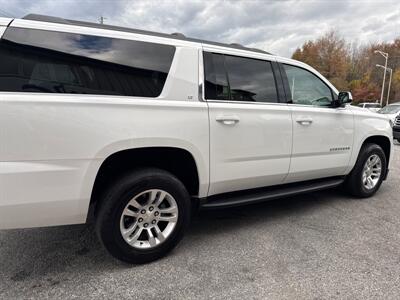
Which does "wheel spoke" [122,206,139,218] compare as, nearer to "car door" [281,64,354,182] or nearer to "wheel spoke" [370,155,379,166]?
"car door" [281,64,354,182]

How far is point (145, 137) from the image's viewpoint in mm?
2516

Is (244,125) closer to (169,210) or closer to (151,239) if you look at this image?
(169,210)

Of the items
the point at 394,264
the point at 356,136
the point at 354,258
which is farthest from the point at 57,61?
the point at 356,136

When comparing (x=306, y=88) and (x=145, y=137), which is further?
(x=306, y=88)

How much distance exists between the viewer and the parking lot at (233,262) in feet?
7.74

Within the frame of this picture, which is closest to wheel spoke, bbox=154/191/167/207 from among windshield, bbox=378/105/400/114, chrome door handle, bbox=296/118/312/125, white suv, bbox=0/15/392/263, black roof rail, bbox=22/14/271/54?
white suv, bbox=0/15/392/263

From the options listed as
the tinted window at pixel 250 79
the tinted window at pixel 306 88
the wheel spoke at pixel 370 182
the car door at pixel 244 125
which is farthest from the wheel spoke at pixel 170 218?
the wheel spoke at pixel 370 182

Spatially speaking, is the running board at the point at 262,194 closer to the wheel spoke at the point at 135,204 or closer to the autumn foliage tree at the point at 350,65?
the wheel spoke at the point at 135,204

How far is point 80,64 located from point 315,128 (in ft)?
8.69

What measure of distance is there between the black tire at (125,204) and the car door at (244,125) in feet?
1.36

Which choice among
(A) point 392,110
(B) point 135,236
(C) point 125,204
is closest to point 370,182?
(B) point 135,236

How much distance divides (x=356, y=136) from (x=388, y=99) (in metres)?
54.6

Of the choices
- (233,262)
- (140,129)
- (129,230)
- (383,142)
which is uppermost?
(140,129)

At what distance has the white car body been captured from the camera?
7.04ft
